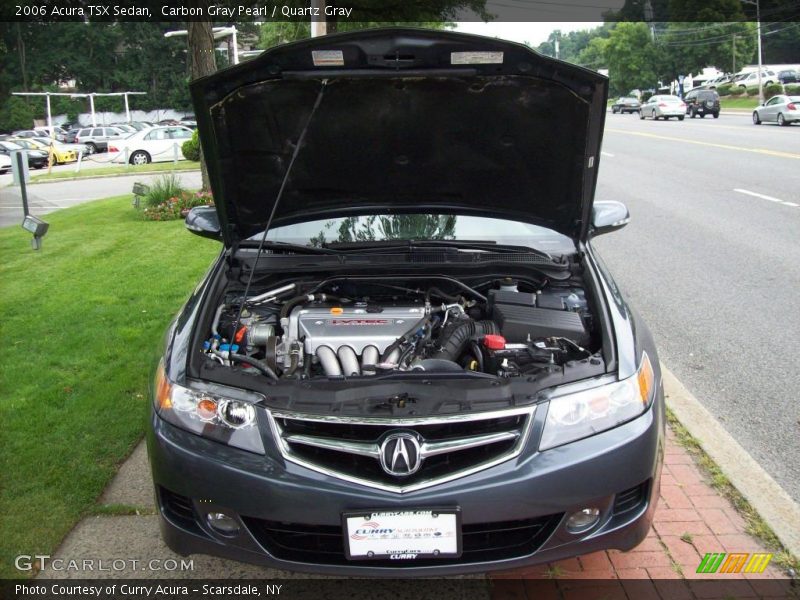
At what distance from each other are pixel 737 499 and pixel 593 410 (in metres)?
1.33

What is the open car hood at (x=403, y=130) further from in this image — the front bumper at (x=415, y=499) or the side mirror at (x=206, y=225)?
the front bumper at (x=415, y=499)

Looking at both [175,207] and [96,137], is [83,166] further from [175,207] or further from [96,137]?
[175,207]

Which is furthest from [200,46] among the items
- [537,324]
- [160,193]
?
[537,324]

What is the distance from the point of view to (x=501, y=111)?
3.59 m

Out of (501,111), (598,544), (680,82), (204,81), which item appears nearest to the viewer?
(598,544)

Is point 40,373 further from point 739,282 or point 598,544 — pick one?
point 739,282

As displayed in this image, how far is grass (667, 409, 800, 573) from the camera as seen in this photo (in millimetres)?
2986

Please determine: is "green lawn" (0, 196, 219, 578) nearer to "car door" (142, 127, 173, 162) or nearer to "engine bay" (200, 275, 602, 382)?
"engine bay" (200, 275, 602, 382)

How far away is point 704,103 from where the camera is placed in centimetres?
4106

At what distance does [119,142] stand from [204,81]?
104 feet

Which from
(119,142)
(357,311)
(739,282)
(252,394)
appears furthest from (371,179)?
(119,142)

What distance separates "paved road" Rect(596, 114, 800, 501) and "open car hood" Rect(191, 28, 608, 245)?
66.4 inches

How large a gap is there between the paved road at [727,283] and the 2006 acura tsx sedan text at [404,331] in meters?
1.54

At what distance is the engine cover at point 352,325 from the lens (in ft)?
11.2
